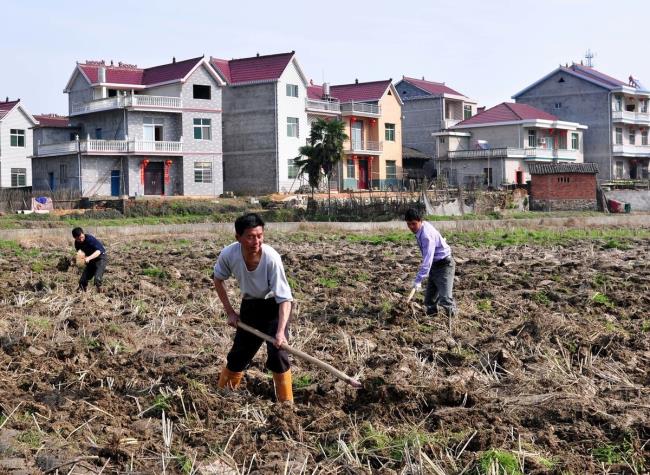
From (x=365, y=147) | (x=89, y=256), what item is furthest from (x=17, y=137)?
(x=89, y=256)

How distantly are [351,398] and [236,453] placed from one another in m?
1.39

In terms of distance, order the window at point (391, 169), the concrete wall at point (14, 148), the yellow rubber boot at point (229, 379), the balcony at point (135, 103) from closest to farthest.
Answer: the yellow rubber boot at point (229, 379) < the balcony at point (135, 103) < the concrete wall at point (14, 148) < the window at point (391, 169)

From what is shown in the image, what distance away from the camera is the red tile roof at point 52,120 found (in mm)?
44875

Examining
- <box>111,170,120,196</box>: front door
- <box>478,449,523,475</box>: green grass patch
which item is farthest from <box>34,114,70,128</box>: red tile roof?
<box>478,449,523,475</box>: green grass patch

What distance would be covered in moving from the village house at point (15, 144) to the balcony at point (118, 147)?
6388 mm

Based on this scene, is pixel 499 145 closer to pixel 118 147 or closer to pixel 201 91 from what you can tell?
pixel 201 91

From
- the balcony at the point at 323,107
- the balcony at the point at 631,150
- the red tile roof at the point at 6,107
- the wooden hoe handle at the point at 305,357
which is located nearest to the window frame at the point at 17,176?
the red tile roof at the point at 6,107

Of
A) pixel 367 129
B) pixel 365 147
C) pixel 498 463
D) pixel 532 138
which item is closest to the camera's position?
pixel 498 463

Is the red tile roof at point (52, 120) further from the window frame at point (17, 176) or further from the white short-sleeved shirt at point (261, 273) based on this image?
the white short-sleeved shirt at point (261, 273)

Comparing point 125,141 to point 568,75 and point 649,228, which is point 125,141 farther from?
point 568,75

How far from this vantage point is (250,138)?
44.4m

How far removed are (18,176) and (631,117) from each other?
3777cm

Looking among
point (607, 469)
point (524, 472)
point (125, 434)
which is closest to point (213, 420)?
point (125, 434)

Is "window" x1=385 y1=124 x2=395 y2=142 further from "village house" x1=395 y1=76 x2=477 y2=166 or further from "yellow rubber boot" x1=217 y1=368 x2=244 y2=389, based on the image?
"yellow rubber boot" x1=217 y1=368 x2=244 y2=389
